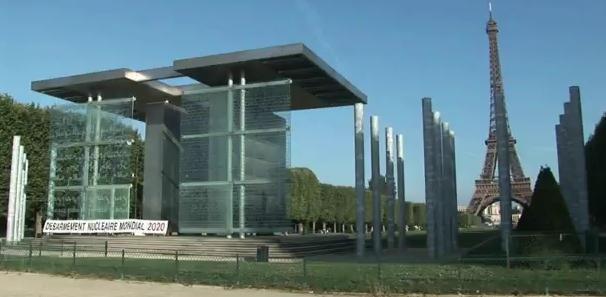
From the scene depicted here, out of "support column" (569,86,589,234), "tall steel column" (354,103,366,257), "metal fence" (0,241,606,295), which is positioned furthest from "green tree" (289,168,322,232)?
"metal fence" (0,241,606,295)

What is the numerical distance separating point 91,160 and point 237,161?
1236 cm

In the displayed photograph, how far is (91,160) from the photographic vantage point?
44469 mm

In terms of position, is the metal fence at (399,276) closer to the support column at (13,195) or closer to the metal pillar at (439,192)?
the metal pillar at (439,192)

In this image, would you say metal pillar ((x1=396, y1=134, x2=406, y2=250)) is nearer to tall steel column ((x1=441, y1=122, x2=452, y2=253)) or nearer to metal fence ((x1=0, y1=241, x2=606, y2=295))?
tall steel column ((x1=441, y1=122, x2=452, y2=253))

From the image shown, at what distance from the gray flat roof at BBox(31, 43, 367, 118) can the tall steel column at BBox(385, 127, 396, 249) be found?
4.08 m

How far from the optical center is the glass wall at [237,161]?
3766cm

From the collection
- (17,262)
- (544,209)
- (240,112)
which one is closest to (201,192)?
(240,112)

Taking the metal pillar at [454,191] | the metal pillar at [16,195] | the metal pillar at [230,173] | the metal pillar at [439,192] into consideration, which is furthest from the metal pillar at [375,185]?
the metal pillar at [16,195]

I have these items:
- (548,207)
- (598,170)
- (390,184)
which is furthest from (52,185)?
(598,170)

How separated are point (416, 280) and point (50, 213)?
1347 inches

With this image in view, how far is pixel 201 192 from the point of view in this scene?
39.3 meters

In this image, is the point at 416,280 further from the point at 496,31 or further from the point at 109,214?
the point at 496,31

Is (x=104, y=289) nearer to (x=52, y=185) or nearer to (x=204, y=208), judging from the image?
(x=204, y=208)

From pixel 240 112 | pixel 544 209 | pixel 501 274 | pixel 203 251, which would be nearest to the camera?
pixel 501 274
